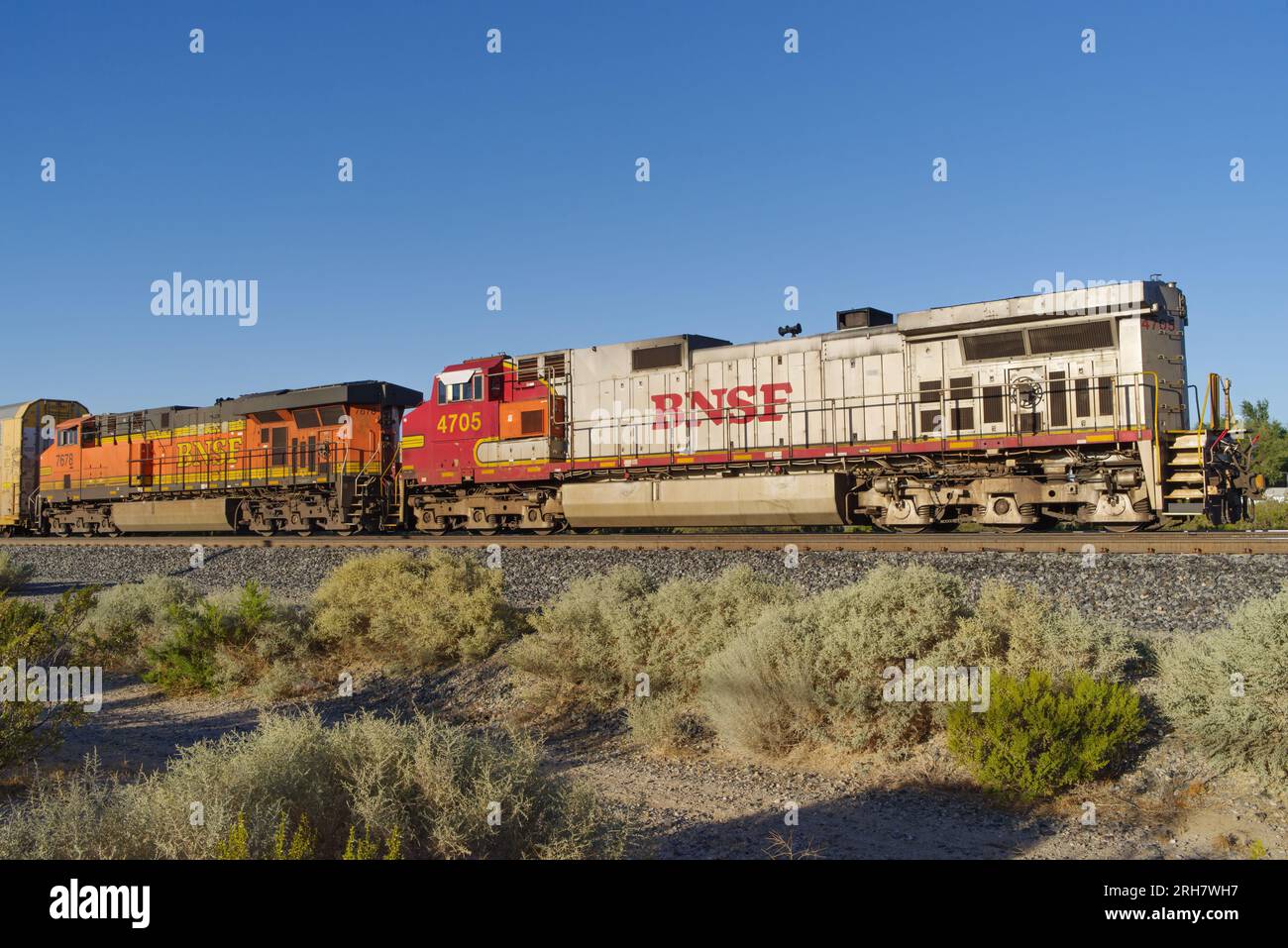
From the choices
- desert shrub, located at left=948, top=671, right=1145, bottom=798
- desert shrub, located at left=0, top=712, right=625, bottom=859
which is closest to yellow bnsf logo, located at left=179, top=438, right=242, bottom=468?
desert shrub, located at left=0, top=712, right=625, bottom=859

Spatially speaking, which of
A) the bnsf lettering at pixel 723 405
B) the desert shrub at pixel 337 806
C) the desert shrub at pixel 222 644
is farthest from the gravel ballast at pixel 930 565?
the desert shrub at pixel 337 806

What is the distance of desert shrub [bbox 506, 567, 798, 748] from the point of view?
9102mm

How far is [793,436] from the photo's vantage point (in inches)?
658

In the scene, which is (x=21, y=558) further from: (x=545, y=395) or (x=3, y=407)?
(x=545, y=395)

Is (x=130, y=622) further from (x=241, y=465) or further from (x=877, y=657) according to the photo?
(x=241, y=465)

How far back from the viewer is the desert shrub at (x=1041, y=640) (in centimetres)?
716

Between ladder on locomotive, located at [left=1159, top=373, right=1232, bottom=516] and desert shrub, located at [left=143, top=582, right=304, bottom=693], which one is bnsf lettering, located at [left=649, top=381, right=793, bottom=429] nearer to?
ladder on locomotive, located at [left=1159, top=373, right=1232, bottom=516]

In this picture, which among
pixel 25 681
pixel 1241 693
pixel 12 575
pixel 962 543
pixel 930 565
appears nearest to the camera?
pixel 1241 693

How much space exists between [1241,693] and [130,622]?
44.7ft

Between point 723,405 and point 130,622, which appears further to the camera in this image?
point 723,405

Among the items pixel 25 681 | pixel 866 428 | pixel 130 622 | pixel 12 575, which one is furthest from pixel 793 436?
pixel 12 575

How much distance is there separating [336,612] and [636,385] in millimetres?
8676

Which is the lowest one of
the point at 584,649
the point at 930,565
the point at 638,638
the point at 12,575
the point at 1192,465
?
the point at 584,649

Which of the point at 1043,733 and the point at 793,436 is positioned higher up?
the point at 793,436
